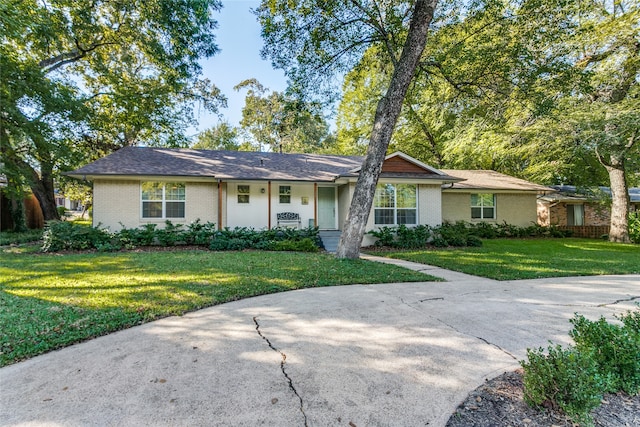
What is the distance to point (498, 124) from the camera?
1284 centimetres

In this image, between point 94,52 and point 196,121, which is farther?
point 196,121

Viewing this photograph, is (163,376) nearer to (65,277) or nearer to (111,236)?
(65,277)

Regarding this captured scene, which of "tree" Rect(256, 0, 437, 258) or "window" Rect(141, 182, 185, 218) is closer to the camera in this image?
"tree" Rect(256, 0, 437, 258)

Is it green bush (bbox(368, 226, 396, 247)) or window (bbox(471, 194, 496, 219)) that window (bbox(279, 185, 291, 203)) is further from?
window (bbox(471, 194, 496, 219))

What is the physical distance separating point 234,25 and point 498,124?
1123 cm

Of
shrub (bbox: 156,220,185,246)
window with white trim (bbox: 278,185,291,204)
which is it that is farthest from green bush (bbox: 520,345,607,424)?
window with white trim (bbox: 278,185,291,204)

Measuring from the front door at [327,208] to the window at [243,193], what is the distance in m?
3.39

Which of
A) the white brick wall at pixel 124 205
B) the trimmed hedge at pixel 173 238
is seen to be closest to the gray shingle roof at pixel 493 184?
the trimmed hedge at pixel 173 238

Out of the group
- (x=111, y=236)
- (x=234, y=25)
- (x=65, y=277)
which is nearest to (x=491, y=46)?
(x=234, y=25)

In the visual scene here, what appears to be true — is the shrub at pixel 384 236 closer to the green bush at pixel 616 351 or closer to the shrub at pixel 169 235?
the shrub at pixel 169 235

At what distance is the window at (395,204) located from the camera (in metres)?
13.1

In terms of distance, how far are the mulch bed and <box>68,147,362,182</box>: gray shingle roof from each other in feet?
36.7

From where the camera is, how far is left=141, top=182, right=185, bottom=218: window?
40.8 feet

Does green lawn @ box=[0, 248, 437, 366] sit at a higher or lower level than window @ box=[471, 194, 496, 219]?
lower
